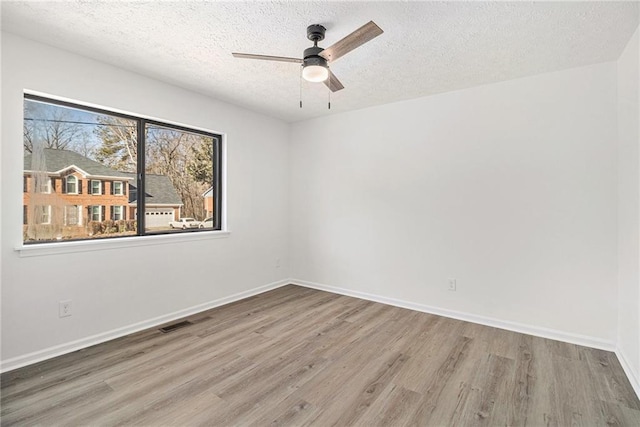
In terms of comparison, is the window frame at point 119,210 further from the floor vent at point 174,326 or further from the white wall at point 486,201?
the white wall at point 486,201

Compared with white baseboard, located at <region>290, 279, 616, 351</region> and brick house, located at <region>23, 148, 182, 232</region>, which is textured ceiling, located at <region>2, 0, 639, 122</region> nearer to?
brick house, located at <region>23, 148, 182, 232</region>

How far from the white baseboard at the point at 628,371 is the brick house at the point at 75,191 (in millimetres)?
4165

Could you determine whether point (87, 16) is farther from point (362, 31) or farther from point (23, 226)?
point (362, 31)

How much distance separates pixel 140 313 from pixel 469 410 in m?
2.90

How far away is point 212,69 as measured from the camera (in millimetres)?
2826

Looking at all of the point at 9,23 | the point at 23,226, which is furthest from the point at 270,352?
the point at 9,23

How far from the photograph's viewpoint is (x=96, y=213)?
2.80 metres

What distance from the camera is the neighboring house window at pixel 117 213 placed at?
2.91 metres

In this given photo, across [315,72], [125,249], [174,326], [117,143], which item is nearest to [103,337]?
[174,326]

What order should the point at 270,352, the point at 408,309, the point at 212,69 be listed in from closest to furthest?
the point at 270,352
the point at 212,69
the point at 408,309

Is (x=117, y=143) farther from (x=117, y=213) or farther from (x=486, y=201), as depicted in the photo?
(x=486, y=201)

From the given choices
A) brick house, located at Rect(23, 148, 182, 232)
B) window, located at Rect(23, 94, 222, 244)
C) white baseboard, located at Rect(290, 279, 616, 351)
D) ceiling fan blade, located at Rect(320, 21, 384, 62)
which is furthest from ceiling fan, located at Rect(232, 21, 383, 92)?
→ white baseboard, located at Rect(290, 279, 616, 351)

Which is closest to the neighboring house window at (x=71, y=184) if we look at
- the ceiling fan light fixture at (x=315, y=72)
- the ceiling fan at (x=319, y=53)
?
the ceiling fan at (x=319, y=53)

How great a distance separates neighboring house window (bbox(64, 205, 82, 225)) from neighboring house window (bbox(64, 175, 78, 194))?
130 millimetres
